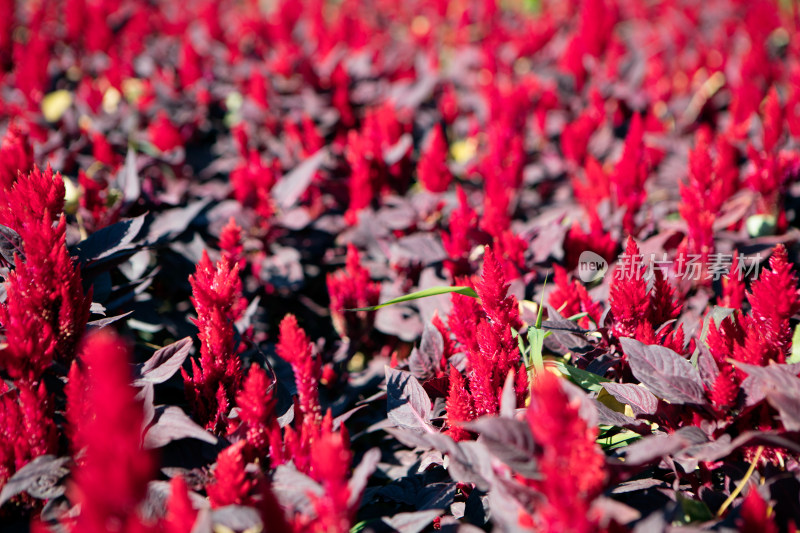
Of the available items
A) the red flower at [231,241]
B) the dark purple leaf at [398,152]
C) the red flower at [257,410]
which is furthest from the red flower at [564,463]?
the dark purple leaf at [398,152]

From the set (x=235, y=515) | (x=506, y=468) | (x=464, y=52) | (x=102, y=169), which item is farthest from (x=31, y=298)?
(x=464, y=52)

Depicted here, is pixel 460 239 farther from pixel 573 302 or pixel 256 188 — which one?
pixel 256 188

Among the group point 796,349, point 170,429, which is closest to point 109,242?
point 170,429

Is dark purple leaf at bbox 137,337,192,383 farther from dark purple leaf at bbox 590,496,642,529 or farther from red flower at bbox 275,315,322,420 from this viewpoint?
dark purple leaf at bbox 590,496,642,529

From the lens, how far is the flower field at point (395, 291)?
48.8 inches

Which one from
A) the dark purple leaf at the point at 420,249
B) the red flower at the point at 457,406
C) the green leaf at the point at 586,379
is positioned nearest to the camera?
the red flower at the point at 457,406

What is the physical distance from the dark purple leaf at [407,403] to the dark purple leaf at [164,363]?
0.54 m

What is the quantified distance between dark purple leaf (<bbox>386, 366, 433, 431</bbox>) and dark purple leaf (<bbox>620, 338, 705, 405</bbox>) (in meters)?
0.53

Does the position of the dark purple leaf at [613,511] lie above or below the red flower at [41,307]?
below

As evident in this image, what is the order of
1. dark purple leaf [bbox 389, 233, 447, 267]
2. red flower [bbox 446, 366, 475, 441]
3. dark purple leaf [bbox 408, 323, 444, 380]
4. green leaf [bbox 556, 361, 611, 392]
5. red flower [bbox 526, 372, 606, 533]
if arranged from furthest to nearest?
dark purple leaf [bbox 389, 233, 447, 267] < dark purple leaf [bbox 408, 323, 444, 380] < green leaf [bbox 556, 361, 611, 392] < red flower [bbox 446, 366, 475, 441] < red flower [bbox 526, 372, 606, 533]

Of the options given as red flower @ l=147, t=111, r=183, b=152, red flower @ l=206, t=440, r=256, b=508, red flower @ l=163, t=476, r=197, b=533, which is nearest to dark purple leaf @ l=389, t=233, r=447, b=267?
red flower @ l=206, t=440, r=256, b=508

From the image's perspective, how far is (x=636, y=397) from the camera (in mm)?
1521

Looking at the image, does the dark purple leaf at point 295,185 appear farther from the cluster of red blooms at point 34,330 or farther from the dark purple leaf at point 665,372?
the dark purple leaf at point 665,372

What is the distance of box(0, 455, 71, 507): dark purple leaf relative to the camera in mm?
1248
